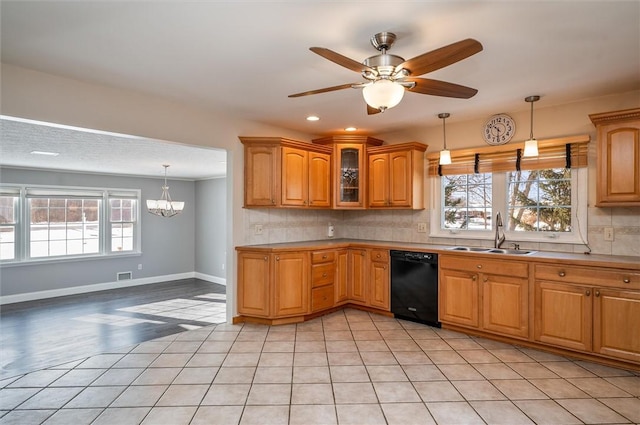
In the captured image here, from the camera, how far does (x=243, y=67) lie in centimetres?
268

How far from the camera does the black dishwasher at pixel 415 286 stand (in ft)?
12.8

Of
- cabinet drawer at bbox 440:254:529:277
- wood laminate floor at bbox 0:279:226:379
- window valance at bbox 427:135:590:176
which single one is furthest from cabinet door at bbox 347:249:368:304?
wood laminate floor at bbox 0:279:226:379

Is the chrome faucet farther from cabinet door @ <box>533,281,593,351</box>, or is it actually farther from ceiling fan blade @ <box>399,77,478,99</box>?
ceiling fan blade @ <box>399,77,478,99</box>

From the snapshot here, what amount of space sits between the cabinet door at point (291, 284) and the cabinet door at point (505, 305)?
1891mm

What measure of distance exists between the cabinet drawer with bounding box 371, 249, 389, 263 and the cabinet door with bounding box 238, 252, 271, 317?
4.33ft

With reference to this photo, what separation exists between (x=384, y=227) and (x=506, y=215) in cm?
154

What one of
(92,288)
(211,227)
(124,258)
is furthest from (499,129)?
(92,288)

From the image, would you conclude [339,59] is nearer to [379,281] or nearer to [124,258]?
[379,281]

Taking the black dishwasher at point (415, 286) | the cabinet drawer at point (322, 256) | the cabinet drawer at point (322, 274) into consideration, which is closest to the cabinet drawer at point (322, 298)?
the cabinet drawer at point (322, 274)

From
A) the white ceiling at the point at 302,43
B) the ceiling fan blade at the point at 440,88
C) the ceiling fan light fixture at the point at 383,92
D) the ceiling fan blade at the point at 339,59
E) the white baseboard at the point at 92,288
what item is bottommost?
the white baseboard at the point at 92,288

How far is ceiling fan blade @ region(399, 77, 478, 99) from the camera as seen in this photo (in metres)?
2.16

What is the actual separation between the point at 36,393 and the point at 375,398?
2.39 m

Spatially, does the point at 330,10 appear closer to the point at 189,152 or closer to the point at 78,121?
the point at 78,121

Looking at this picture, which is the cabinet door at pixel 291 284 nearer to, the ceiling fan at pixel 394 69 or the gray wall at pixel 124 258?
the ceiling fan at pixel 394 69
